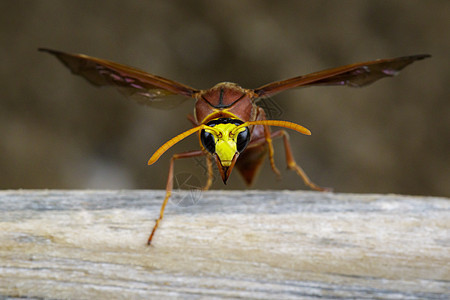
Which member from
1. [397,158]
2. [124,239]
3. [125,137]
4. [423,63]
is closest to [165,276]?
[124,239]

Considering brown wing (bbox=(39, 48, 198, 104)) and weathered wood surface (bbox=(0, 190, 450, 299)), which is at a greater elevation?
brown wing (bbox=(39, 48, 198, 104))

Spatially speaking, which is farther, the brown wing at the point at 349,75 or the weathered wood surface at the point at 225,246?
the brown wing at the point at 349,75

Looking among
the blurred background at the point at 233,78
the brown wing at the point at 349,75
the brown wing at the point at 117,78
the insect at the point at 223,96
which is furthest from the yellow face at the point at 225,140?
the blurred background at the point at 233,78

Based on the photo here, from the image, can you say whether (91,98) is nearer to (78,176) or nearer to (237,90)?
(78,176)

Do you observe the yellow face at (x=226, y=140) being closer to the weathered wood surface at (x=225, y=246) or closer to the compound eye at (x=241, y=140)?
the compound eye at (x=241, y=140)

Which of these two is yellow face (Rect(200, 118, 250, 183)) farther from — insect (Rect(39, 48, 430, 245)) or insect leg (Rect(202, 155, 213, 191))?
insect leg (Rect(202, 155, 213, 191))

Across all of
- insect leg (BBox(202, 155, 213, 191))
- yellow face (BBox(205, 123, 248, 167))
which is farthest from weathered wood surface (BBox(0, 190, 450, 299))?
yellow face (BBox(205, 123, 248, 167))
